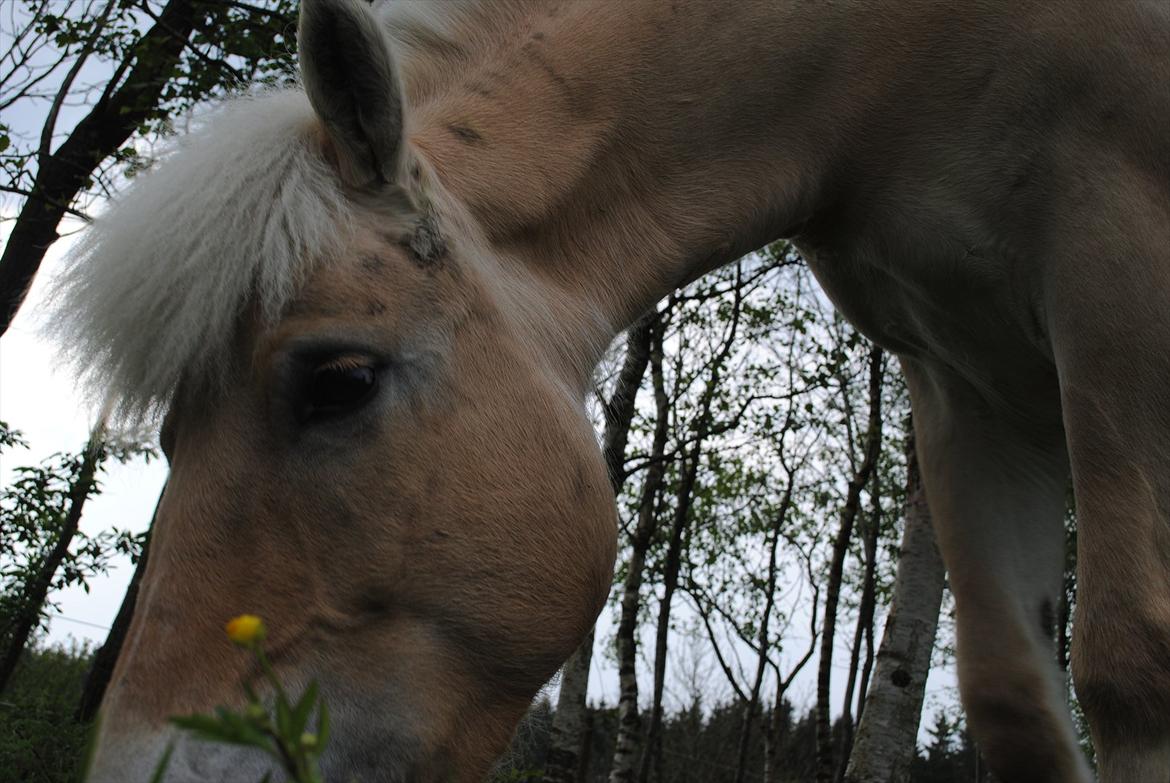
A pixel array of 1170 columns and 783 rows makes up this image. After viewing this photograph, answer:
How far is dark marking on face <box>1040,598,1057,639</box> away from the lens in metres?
3.33

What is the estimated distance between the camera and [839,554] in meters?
14.3

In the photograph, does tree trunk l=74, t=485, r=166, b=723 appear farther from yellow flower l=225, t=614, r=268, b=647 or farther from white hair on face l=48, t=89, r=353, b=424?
yellow flower l=225, t=614, r=268, b=647

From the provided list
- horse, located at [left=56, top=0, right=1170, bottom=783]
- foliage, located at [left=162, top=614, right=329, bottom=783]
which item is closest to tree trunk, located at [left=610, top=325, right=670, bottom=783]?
horse, located at [left=56, top=0, right=1170, bottom=783]

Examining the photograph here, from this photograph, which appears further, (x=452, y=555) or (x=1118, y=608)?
(x=1118, y=608)

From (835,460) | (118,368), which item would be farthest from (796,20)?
(835,460)

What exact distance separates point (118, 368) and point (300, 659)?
77 cm

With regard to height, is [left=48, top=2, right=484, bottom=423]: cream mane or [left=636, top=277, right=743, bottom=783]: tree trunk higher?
[left=636, top=277, right=743, bottom=783]: tree trunk

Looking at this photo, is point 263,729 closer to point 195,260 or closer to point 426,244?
point 195,260

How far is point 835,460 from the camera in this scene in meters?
23.2

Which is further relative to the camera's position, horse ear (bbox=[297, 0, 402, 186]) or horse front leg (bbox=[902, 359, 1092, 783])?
horse front leg (bbox=[902, 359, 1092, 783])

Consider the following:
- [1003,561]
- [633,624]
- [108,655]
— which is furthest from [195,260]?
[633,624]

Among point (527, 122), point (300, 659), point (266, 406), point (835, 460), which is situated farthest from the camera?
point (835, 460)

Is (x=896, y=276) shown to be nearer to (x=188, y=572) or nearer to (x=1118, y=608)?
(x=1118, y=608)

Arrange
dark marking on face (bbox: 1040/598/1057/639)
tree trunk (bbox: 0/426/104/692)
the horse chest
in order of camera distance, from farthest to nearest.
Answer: tree trunk (bbox: 0/426/104/692)
dark marking on face (bbox: 1040/598/1057/639)
the horse chest
